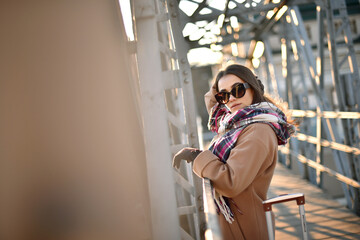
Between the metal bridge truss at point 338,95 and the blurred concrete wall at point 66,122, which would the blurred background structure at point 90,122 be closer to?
the blurred concrete wall at point 66,122

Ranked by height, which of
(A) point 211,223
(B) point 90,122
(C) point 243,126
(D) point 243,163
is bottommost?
(A) point 211,223

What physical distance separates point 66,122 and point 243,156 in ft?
5.14

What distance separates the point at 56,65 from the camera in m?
2.35

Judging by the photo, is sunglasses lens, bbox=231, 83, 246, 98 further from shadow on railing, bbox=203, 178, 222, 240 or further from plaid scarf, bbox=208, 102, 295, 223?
shadow on railing, bbox=203, 178, 222, 240

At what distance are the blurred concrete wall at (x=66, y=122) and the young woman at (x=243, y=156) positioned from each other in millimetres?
1038

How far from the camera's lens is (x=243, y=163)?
149 centimetres

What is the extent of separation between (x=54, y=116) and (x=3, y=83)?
42 centimetres

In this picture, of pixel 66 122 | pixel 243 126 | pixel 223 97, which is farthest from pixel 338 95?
pixel 66 122

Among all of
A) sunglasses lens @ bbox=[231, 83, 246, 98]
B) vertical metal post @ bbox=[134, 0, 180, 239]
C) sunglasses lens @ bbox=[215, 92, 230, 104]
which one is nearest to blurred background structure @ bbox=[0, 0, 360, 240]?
vertical metal post @ bbox=[134, 0, 180, 239]

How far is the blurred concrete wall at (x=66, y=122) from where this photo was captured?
225 cm

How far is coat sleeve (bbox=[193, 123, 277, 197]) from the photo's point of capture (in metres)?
1.49

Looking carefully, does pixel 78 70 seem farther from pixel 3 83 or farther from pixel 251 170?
pixel 251 170

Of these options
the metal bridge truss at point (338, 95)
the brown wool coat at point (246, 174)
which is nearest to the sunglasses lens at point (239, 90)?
the brown wool coat at point (246, 174)

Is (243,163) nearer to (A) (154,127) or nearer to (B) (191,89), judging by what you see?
(A) (154,127)
